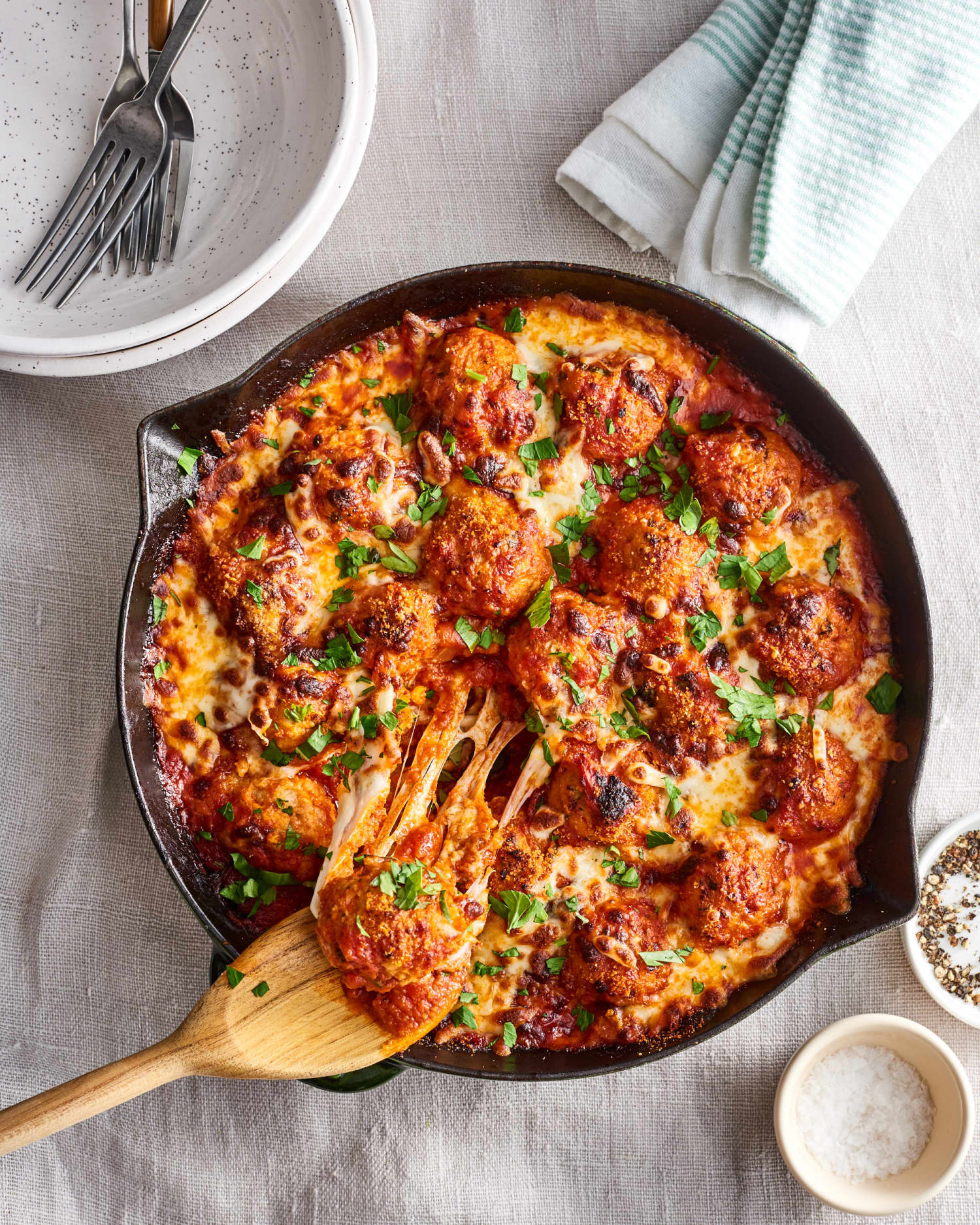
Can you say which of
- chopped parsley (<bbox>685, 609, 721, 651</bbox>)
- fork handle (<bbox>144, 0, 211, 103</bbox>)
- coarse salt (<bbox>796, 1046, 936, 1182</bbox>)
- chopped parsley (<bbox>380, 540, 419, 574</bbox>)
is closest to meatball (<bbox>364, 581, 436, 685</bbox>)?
chopped parsley (<bbox>380, 540, 419, 574</bbox>)

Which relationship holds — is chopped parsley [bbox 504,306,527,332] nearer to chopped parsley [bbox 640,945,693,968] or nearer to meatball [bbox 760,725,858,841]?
meatball [bbox 760,725,858,841]

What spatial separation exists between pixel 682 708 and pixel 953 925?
1.48 metres

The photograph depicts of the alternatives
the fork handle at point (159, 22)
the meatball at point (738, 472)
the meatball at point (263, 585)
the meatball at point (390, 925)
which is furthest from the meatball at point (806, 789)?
the fork handle at point (159, 22)

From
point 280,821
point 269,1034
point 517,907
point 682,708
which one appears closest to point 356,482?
point 280,821

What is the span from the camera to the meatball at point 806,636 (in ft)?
9.45

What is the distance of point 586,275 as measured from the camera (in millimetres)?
3016

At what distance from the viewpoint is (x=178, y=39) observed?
10.2 ft

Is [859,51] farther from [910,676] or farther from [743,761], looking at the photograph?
[743,761]

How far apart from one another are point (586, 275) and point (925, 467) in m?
1.46

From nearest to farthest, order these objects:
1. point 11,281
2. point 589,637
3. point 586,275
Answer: point 589,637 → point 586,275 → point 11,281

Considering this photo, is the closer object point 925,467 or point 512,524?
point 512,524

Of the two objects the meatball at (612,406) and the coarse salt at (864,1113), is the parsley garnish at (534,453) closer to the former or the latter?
the meatball at (612,406)

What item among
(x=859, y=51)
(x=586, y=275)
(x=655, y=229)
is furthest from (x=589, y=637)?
(x=859, y=51)

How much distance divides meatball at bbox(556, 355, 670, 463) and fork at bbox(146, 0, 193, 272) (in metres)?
1.44
